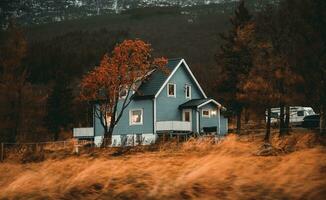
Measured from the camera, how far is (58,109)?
70375 millimetres

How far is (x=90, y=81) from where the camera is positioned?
4706cm

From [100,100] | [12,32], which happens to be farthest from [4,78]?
[100,100]

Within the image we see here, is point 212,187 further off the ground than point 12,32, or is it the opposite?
point 12,32

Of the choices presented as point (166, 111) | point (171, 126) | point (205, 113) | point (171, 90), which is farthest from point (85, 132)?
point (205, 113)

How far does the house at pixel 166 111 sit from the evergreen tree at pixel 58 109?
12893 millimetres

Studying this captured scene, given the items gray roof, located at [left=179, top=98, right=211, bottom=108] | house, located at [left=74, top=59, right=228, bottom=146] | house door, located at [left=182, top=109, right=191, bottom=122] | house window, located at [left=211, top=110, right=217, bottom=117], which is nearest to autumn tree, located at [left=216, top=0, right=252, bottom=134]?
gray roof, located at [left=179, top=98, right=211, bottom=108]

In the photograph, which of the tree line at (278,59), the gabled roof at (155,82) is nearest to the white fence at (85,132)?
the gabled roof at (155,82)

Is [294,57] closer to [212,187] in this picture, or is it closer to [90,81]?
[90,81]

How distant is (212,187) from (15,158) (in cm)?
1710

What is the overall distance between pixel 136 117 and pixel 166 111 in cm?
310

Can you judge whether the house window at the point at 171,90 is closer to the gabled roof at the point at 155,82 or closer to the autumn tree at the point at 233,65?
the gabled roof at the point at 155,82

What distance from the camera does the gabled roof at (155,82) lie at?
52281 millimetres

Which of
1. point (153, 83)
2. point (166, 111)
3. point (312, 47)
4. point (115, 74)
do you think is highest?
point (312, 47)

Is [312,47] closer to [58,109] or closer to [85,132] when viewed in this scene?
[85,132]
